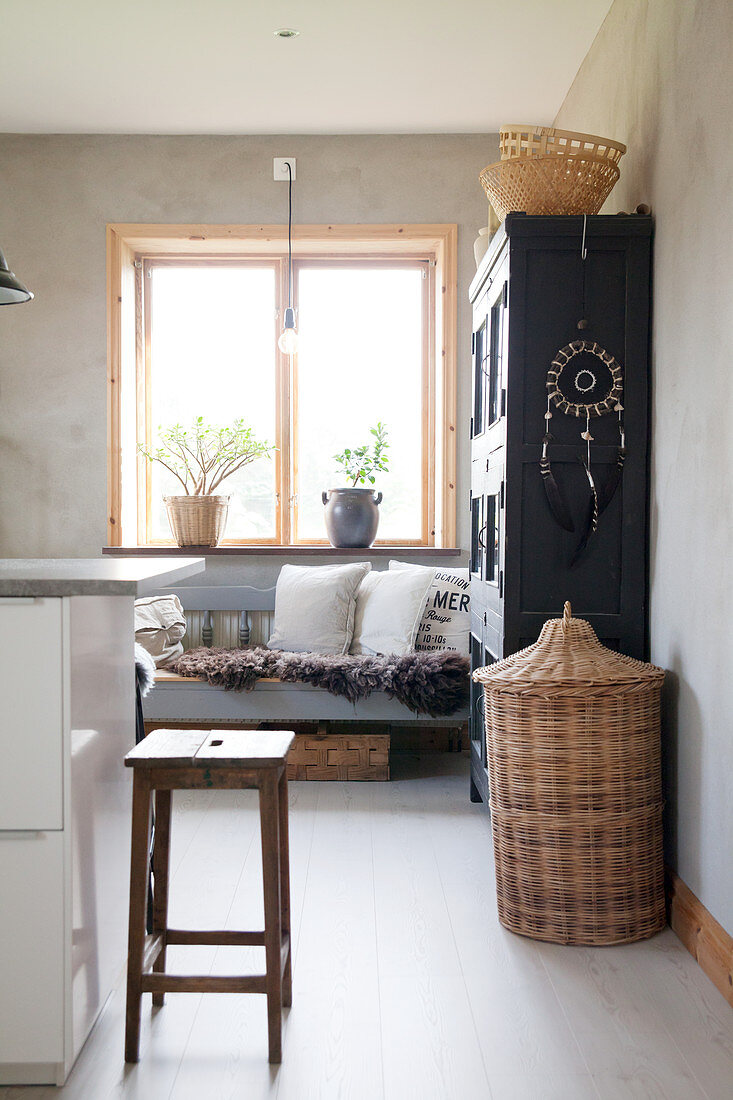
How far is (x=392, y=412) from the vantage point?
4.77 meters

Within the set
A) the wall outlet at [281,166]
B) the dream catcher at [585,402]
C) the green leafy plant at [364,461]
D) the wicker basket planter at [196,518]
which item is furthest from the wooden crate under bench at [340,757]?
the wall outlet at [281,166]

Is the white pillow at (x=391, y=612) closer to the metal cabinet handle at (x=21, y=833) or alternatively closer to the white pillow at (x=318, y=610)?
the white pillow at (x=318, y=610)

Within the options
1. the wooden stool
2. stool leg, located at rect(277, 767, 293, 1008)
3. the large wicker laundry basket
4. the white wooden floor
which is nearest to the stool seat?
the wooden stool

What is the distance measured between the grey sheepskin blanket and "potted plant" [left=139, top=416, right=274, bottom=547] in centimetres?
83

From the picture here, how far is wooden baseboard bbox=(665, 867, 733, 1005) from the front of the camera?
6.72 feet

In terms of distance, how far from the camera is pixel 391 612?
4.02 metres

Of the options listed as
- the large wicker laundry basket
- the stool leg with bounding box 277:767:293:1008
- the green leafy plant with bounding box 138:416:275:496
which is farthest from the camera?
the green leafy plant with bounding box 138:416:275:496

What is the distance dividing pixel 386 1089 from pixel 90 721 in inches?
34.3

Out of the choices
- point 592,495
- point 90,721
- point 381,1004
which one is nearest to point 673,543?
point 592,495


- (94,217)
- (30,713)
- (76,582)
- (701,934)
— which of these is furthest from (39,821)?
(94,217)

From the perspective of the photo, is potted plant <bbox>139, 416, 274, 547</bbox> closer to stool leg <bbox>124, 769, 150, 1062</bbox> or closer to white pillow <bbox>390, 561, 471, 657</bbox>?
white pillow <bbox>390, 561, 471, 657</bbox>

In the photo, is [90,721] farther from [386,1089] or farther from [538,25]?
[538,25]

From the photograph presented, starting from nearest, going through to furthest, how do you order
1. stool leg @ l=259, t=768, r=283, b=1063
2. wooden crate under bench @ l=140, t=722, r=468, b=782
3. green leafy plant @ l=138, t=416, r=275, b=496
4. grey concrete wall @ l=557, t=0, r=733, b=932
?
stool leg @ l=259, t=768, r=283, b=1063, grey concrete wall @ l=557, t=0, r=733, b=932, wooden crate under bench @ l=140, t=722, r=468, b=782, green leafy plant @ l=138, t=416, r=275, b=496

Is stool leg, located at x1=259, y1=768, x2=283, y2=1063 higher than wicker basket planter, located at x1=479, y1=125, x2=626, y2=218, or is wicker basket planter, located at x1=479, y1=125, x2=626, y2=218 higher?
wicker basket planter, located at x1=479, y1=125, x2=626, y2=218
